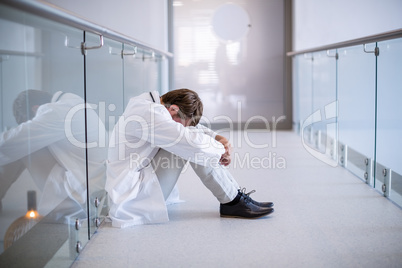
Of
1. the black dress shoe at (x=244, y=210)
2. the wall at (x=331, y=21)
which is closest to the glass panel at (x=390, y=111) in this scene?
the black dress shoe at (x=244, y=210)

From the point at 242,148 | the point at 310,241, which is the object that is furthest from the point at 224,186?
the point at 242,148

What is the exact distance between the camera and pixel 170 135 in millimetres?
2846

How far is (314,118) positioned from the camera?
5.89m

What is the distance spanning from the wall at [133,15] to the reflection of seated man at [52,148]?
4.87m

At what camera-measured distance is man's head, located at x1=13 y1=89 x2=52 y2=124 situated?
1.66m

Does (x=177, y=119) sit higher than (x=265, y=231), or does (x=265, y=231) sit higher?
(x=177, y=119)

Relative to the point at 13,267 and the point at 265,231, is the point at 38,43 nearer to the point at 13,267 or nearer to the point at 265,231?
the point at 13,267

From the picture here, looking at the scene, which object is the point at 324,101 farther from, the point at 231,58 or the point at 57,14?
the point at 57,14

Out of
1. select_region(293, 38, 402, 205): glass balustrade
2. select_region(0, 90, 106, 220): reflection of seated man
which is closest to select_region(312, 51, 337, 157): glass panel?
select_region(293, 38, 402, 205): glass balustrade

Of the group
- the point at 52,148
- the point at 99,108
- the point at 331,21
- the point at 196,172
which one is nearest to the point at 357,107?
the point at 196,172

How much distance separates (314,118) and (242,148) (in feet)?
2.80

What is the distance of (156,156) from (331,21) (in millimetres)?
4909

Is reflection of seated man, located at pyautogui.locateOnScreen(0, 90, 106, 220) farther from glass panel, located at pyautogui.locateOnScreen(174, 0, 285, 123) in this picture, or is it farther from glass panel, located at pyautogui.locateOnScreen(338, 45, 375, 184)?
glass panel, located at pyautogui.locateOnScreen(174, 0, 285, 123)

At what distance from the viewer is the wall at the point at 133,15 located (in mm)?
7547
